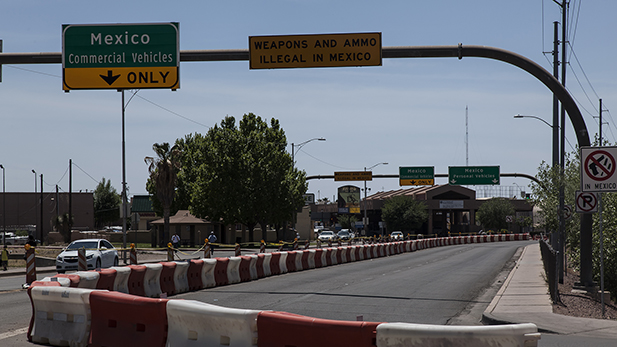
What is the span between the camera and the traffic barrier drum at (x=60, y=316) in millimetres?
9047

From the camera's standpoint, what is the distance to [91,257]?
2722 cm

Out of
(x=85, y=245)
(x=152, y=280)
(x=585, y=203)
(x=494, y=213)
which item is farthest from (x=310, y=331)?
(x=494, y=213)

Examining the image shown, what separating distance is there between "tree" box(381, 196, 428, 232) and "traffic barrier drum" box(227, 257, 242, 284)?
75.6 metres

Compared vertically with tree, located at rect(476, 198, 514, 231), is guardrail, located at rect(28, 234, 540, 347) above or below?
above

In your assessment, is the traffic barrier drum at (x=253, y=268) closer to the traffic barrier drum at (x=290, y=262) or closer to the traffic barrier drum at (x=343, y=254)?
the traffic barrier drum at (x=290, y=262)

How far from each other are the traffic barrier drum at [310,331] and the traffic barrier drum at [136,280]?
26.6 ft

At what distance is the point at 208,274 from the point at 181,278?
4.91 feet

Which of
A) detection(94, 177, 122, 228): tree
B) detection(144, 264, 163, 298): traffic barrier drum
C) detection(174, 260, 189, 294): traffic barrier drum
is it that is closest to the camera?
detection(144, 264, 163, 298): traffic barrier drum

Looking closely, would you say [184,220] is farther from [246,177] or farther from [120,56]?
[120,56]

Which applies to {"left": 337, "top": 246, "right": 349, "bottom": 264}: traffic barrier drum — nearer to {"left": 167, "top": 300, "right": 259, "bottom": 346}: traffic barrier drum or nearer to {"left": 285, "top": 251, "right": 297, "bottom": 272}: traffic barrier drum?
{"left": 285, "top": 251, "right": 297, "bottom": 272}: traffic barrier drum

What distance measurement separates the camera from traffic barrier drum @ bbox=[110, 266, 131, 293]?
46.1 ft

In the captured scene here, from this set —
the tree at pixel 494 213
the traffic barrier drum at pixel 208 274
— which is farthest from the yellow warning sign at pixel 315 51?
the tree at pixel 494 213

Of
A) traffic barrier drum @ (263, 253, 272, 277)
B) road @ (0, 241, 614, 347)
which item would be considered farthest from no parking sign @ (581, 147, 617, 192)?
traffic barrier drum @ (263, 253, 272, 277)

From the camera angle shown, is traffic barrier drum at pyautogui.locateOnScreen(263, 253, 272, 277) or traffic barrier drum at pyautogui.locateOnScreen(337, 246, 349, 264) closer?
traffic barrier drum at pyautogui.locateOnScreen(263, 253, 272, 277)
